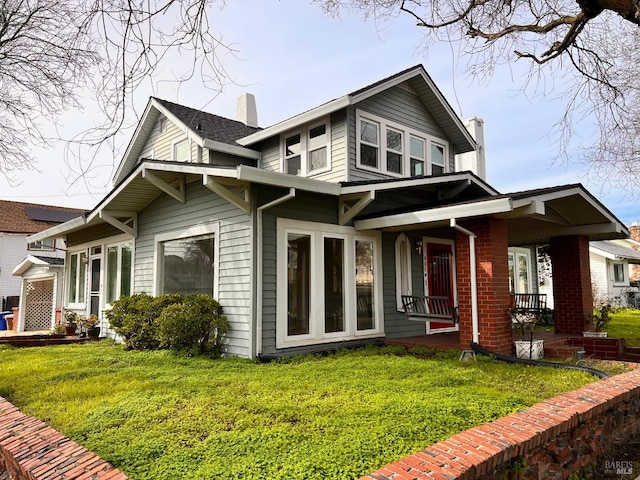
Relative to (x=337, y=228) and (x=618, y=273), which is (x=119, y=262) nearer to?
(x=337, y=228)

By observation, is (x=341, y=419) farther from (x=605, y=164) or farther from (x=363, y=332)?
(x=605, y=164)

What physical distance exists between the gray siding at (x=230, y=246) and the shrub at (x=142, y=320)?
108cm

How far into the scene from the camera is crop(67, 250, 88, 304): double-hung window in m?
12.8

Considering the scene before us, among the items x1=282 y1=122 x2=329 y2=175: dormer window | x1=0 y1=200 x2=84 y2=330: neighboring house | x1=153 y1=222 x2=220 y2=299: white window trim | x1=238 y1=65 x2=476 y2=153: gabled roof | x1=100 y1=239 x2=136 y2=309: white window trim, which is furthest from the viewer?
x1=0 y1=200 x2=84 y2=330: neighboring house

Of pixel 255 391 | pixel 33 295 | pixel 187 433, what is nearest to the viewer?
pixel 187 433

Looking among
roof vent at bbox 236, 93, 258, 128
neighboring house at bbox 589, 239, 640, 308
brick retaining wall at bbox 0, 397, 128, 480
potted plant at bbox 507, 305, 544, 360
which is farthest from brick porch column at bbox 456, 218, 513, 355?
neighboring house at bbox 589, 239, 640, 308

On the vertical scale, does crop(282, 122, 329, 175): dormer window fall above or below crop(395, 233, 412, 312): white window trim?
above

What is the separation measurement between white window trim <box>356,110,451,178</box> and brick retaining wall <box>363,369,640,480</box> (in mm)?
6052

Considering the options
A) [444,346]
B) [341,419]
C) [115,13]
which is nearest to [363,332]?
[444,346]

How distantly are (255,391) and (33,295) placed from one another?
17224 mm

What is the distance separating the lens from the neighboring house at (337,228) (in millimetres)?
7145

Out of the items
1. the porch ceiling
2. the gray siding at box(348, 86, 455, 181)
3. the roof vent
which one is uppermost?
the roof vent

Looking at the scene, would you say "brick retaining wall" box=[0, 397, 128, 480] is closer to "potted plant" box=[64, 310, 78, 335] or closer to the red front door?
the red front door

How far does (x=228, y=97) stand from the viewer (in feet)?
11.0
